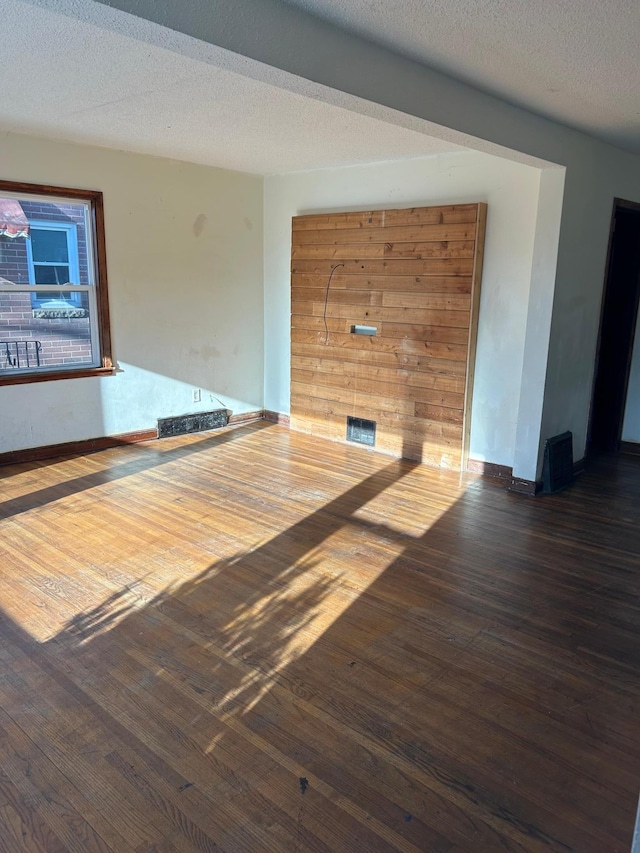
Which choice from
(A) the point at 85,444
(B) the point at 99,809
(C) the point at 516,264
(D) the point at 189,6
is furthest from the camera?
(A) the point at 85,444

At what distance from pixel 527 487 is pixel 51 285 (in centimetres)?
413

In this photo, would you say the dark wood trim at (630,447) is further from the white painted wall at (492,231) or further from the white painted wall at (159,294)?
the white painted wall at (159,294)

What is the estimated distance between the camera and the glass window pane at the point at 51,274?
16.7 ft

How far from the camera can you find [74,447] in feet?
18.1

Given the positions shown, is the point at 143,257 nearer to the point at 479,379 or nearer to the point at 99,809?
the point at 479,379

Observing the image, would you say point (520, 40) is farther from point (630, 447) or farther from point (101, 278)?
point (630, 447)

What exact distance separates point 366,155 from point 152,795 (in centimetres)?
479

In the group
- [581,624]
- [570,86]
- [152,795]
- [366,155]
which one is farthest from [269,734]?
[366,155]

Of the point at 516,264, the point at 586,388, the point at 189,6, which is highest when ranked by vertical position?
the point at 189,6

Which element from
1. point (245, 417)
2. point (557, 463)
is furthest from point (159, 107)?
point (557, 463)

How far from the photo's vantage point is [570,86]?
10.5ft

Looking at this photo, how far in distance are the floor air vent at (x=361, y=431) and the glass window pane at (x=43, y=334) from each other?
2.46 metres

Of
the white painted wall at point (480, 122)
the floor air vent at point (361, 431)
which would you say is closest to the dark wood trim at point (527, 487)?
the white painted wall at point (480, 122)

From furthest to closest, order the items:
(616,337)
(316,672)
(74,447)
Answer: (616,337), (74,447), (316,672)
